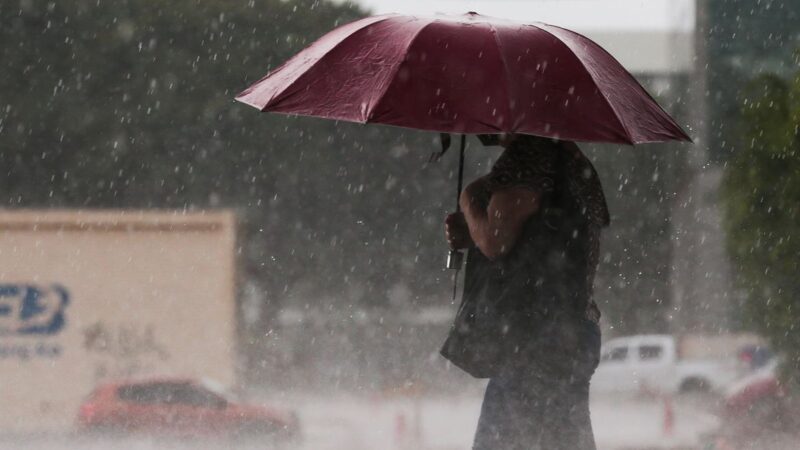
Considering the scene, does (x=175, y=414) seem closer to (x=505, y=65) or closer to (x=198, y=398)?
(x=198, y=398)

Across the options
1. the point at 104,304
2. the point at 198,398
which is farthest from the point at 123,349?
the point at 198,398

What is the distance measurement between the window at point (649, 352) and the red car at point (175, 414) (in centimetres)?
312

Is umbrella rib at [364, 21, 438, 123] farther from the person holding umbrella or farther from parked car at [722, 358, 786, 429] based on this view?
parked car at [722, 358, 786, 429]

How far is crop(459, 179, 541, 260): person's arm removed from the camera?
2.53 metres

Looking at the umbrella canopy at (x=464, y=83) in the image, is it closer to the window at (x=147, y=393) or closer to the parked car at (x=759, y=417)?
the parked car at (x=759, y=417)

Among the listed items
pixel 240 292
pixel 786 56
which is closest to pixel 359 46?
pixel 786 56

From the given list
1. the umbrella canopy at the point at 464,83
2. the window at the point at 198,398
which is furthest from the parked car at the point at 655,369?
the umbrella canopy at the point at 464,83

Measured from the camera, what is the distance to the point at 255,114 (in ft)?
43.2

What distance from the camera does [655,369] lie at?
10375 mm

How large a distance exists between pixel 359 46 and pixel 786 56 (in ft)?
19.5

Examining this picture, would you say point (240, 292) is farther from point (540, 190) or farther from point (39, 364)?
point (540, 190)

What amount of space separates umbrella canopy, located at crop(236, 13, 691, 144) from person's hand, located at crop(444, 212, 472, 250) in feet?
1.14

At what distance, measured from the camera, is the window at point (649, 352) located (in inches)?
417

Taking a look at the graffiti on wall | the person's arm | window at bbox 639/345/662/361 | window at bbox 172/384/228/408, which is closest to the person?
the person's arm
